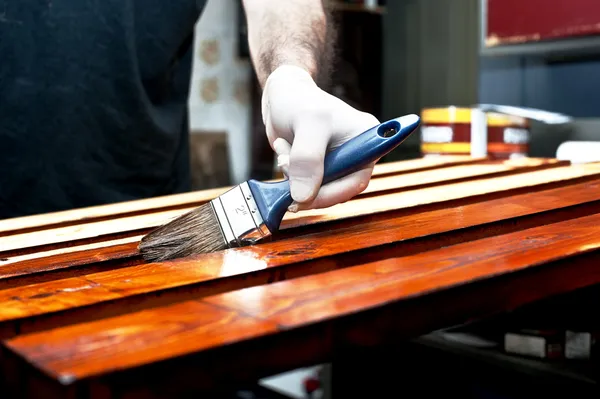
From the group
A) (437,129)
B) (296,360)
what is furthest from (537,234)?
(437,129)

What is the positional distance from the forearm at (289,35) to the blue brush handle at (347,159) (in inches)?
14.5

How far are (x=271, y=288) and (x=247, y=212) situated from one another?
28 cm

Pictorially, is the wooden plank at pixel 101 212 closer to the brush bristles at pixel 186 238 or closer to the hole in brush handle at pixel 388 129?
the brush bristles at pixel 186 238

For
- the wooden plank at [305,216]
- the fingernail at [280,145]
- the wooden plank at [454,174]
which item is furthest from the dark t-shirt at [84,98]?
the fingernail at [280,145]

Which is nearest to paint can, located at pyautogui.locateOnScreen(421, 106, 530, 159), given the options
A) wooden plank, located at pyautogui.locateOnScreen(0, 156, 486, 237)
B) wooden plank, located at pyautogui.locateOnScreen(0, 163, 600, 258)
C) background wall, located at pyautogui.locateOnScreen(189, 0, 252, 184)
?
wooden plank, located at pyautogui.locateOnScreen(0, 156, 486, 237)

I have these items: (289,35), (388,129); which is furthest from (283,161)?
(289,35)

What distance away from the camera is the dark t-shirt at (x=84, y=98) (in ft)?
5.55

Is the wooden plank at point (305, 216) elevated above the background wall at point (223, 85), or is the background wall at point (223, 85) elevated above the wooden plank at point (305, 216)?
the background wall at point (223, 85)

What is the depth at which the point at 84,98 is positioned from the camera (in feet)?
5.75

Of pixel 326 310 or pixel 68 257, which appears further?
pixel 68 257

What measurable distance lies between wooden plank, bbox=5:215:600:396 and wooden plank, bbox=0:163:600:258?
0.32m

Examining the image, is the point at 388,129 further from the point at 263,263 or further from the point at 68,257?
the point at 68,257

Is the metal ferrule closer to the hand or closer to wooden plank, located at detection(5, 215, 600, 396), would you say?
the hand

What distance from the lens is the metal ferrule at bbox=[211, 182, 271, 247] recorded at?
38.6 inches
